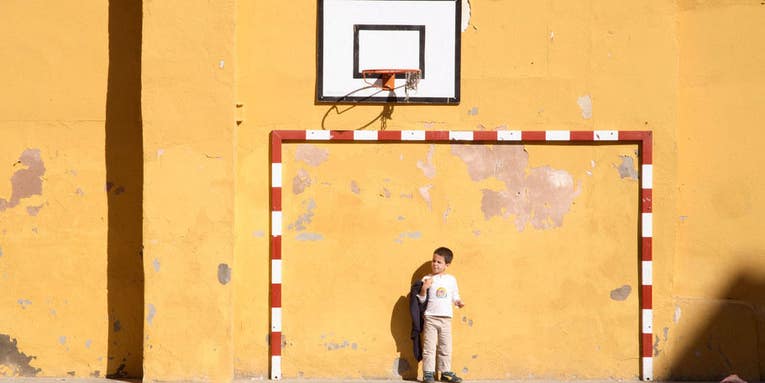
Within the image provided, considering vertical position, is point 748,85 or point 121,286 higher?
point 748,85

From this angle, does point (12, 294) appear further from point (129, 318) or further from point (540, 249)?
point (540, 249)

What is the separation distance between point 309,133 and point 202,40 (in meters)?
1.20

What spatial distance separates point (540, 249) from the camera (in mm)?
8930

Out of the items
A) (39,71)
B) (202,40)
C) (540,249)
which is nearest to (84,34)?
(39,71)

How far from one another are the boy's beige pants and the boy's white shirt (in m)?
0.06

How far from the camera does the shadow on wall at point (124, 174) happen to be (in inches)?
352

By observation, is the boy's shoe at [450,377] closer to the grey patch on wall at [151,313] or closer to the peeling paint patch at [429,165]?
the peeling paint patch at [429,165]

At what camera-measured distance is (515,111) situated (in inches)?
352

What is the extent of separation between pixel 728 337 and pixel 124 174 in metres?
5.47

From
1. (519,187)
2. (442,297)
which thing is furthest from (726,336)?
(442,297)

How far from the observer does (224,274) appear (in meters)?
8.60

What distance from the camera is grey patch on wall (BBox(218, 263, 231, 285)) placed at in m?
8.60

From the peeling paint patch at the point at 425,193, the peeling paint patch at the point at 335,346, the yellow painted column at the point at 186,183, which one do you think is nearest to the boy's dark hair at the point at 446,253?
the peeling paint patch at the point at 425,193

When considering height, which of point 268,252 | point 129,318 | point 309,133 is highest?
point 309,133
